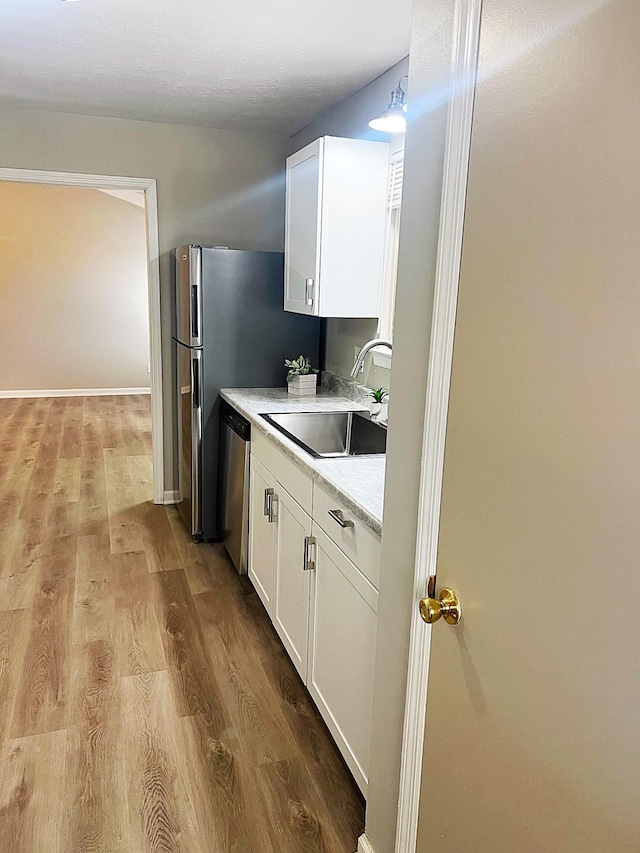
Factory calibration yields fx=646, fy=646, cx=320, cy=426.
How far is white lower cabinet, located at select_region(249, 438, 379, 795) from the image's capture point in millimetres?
1761

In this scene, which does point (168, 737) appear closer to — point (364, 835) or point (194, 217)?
point (364, 835)

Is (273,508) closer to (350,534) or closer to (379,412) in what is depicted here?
(379,412)

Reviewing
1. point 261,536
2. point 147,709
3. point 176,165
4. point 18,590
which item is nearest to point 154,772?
point 147,709

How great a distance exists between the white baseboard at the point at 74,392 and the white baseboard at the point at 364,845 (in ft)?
23.6

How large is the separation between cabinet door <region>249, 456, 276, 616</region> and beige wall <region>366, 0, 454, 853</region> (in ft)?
3.86

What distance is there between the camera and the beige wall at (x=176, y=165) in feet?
12.4

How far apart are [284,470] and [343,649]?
2.51 ft

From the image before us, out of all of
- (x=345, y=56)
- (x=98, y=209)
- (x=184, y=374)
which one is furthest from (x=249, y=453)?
(x=98, y=209)

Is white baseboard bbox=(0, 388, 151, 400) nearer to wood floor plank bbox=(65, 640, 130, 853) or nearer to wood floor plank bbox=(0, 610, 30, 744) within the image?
wood floor plank bbox=(0, 610, 30, 744)

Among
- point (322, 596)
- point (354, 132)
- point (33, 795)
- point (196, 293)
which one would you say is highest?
point (354, 132)

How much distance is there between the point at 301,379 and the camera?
356 cm

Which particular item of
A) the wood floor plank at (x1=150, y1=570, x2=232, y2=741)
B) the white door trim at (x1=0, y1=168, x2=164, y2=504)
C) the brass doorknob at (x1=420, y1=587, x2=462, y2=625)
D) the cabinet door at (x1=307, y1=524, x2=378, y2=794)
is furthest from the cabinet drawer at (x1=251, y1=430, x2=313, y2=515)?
the white door trim at (x1=0, y1=168, x2=164, y2=504)

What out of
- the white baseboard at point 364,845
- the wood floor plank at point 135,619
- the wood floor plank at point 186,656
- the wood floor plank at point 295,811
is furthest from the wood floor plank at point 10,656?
the white baseboard at point 364,845

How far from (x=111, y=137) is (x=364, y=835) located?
3838mm
